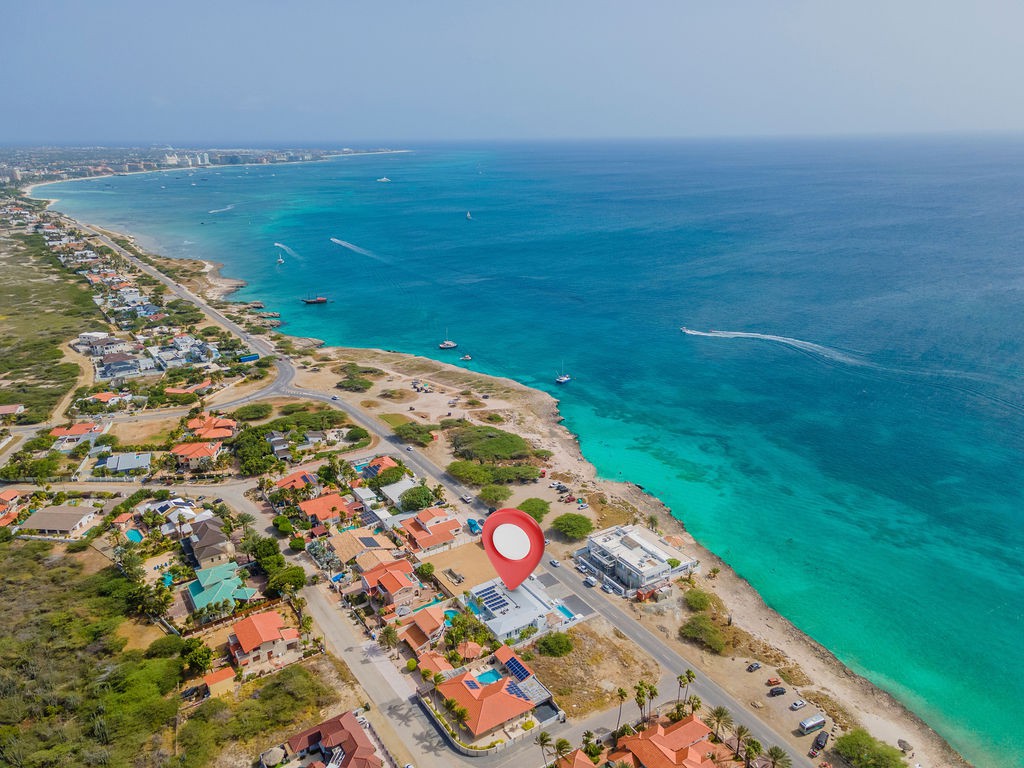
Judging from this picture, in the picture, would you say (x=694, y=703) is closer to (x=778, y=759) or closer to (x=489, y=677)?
(x=778, y=759)

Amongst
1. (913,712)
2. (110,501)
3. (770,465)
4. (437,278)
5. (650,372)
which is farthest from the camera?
(437,278)

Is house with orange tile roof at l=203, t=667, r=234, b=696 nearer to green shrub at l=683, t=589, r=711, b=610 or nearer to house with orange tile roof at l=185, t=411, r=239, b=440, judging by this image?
green shrub at l=683, t=589, r=711, b=610

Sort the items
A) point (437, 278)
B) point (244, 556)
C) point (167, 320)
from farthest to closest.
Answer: point (437, 278), point (167, 320), point (244, 556)

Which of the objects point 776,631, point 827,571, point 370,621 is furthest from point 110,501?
point 827,571

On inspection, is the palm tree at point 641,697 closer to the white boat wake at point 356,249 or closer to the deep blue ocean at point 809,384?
the deep blue ocean at point 809,384

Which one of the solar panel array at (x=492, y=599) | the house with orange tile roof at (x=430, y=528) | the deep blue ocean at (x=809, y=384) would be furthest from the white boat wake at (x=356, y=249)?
the solar panel array at (x=492, y=599)

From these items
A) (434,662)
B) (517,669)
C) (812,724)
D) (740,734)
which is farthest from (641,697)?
(434,662)

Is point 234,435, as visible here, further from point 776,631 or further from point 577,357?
point 776,631

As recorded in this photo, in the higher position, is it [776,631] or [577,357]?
[577,357]
